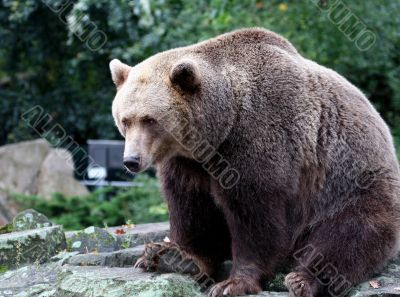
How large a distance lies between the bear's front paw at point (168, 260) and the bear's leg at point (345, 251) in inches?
32.0

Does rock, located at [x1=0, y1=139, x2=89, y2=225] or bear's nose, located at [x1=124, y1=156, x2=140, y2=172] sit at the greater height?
bear's nose, located at [x1=124, y1=156, x2=140, y2=172]

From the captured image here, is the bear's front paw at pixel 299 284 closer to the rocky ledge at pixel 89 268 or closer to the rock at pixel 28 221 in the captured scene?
the rocky ledge at pixel 89 268

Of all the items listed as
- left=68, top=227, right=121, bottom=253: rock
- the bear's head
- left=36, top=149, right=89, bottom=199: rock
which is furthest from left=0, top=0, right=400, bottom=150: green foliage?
the bear's head

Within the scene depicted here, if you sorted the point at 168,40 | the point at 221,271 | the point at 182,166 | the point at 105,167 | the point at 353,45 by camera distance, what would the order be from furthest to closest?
the point at 105,167 < the point at 168,40 < the point at 353,45 < the point at 221,271 < the point at 182,166

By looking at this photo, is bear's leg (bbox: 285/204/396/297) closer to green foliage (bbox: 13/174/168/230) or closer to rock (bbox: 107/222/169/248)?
rock (bbox: 107/222/169/248)

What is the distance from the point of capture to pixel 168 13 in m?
13.5

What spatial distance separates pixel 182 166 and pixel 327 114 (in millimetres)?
1230

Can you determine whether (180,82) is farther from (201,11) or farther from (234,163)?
(201,11)

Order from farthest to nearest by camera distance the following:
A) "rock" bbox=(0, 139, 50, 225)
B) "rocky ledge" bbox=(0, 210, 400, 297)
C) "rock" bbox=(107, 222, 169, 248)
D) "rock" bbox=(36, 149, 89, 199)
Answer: "rock" bbox=(0, 139, 50, 225) → "rock" bbox=(36, 149, 89, 199) → "rock" bbox=(107, 222, 169, 248) → "rocky ledge" bbox=(0, 210, 400, 297)

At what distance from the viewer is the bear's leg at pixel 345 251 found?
550 centimetres

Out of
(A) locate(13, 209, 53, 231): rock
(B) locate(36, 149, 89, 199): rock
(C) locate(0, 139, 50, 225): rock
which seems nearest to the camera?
(A) locate(13, 209, 53, 231): rock

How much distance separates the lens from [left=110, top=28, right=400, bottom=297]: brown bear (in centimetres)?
548

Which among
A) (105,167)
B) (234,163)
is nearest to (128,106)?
(234,163)

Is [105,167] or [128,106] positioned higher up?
[128,106]
